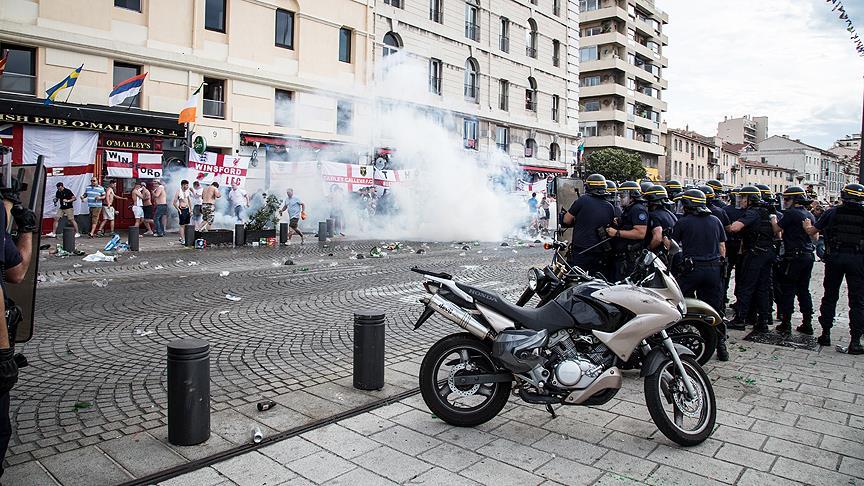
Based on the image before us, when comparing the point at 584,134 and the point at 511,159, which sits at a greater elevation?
the point at 584,134

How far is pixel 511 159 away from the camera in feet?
116

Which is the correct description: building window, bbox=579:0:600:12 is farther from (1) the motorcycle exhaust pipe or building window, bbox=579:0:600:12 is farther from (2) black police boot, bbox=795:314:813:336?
(1) the motorcycle exhaust pipe

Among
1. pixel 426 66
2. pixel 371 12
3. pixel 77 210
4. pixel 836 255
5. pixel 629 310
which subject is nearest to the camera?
pixel 629 310

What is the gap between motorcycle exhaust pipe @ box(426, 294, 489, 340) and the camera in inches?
157

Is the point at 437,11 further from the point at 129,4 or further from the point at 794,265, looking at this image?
the point at 794,265

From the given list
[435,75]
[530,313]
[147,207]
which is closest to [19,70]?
[147,207]

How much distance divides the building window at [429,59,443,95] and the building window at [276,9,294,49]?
8060mm

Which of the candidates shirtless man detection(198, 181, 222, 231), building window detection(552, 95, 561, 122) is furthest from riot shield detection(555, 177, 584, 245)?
building window detection(552, 95, 561, 122)

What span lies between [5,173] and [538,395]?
12.5 ft

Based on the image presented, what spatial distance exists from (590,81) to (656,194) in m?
54.5

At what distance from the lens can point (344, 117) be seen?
26.0 meters

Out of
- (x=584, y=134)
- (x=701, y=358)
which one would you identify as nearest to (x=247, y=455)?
(x=701, y=358)

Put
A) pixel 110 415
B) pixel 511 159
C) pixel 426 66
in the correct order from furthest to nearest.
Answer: pixel 511 159 < pixel 426 66 < pixel 110 415

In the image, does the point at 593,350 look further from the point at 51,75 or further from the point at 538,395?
the point at 51,75
